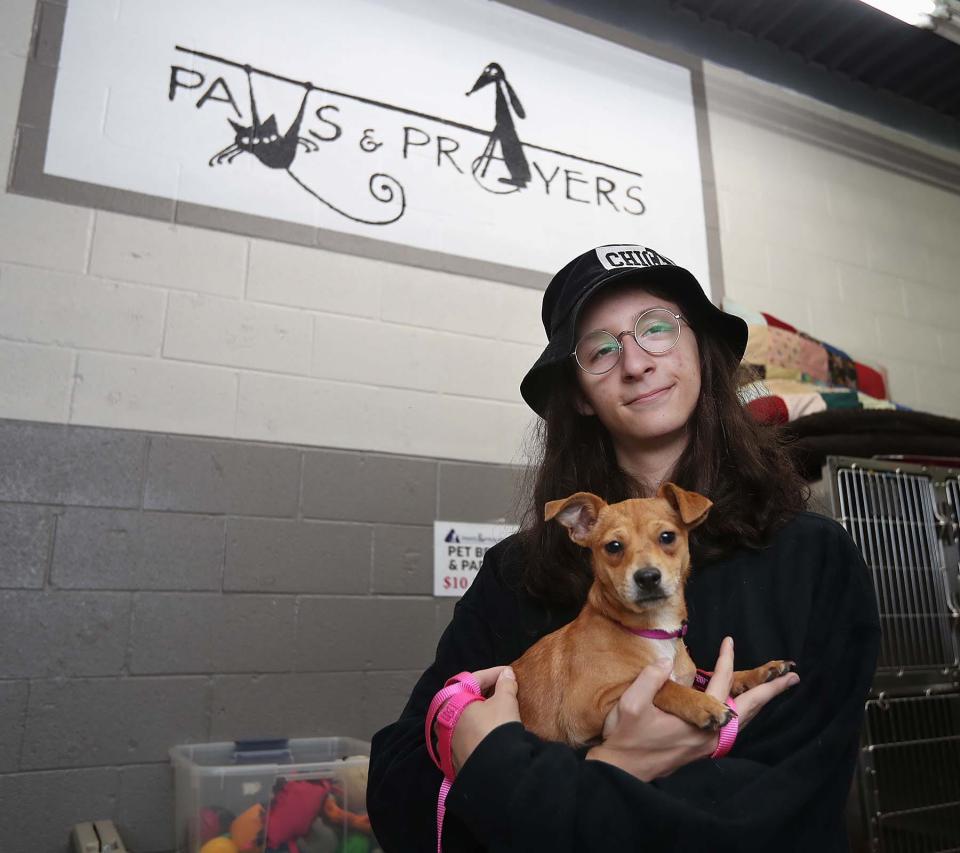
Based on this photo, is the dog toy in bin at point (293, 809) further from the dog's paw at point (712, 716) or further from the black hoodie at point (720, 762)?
the dog's paw at point (712, 716)

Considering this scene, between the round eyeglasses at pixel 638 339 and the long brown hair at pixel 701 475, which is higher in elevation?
the round eyeglasses at pixel 638 339

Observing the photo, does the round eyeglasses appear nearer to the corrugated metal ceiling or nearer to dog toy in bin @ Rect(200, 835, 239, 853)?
dog toy in bin @ Rect(200, 835, 239, 853)

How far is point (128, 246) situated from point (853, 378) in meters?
2.97

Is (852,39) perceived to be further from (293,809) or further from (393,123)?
(293,809)

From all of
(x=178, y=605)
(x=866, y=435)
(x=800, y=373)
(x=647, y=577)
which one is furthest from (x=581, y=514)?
(x=800, y=373)

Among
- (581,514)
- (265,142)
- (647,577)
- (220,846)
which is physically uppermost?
(265,142)

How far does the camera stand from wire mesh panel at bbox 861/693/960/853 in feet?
6.52

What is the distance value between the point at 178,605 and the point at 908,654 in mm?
2074

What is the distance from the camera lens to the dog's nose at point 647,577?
3.38 feet

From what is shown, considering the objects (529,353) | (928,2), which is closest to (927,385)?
(928,2)

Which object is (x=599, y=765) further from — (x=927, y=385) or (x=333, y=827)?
(x=927, y=385)

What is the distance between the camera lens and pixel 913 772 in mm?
2074

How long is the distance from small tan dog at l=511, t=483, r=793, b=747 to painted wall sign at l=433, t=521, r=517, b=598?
4.73ft

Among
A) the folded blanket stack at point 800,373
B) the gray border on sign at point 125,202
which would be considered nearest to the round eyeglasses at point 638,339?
the folded blanket stack at point 800,373
